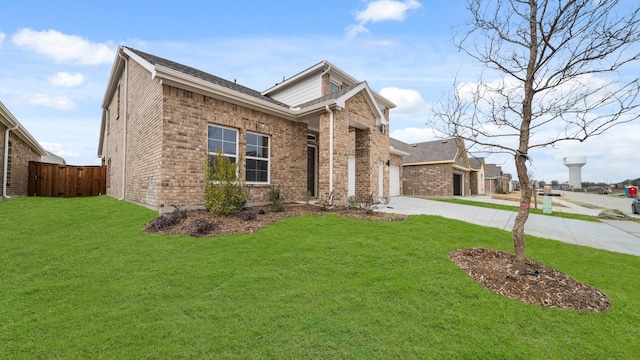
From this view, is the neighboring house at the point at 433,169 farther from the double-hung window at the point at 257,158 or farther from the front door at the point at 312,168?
the double-hung window at the point at 257,158

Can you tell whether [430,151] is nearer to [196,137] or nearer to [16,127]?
[196,137]

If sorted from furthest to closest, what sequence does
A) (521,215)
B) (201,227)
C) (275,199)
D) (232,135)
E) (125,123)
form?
(125,123), (232,135), (275,199), (201,227), (521,215)

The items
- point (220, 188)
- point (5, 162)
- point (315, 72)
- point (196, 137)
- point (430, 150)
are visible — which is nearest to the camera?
point (220, 188)

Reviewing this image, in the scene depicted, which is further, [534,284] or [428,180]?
[428,180]

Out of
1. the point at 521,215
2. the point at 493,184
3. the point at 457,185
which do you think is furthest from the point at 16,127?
the point at 493,184

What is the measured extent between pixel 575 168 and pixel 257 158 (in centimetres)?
9222

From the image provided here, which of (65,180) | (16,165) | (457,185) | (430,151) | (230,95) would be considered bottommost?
(457,185)

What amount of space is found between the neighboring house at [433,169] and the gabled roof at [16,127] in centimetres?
2243

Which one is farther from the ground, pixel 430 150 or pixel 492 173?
pixel 430 150

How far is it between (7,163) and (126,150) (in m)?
5.86

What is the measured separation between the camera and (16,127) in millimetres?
11055

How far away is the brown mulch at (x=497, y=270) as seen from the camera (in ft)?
10.5

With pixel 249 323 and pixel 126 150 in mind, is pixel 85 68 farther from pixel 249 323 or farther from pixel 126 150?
pixel 249 323

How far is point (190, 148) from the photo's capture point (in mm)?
7434
